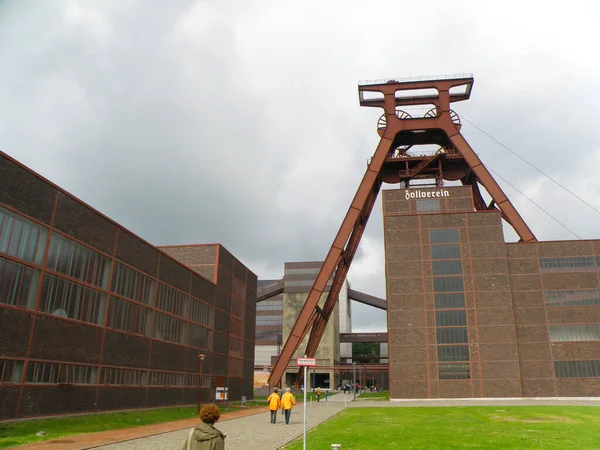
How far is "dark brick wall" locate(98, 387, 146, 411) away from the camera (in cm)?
2623

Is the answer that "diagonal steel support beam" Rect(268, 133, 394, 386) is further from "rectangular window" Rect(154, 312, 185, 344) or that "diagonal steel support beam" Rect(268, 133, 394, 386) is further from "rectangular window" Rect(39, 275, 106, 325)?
"rectangular window" Rect(39, 275, 106, 325)

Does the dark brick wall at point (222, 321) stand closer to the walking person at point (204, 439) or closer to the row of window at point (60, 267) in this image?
the row of window at point (60, 267)

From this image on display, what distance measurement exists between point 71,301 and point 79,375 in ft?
12.1

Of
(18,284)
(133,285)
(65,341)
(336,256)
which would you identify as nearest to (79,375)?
(65,341)

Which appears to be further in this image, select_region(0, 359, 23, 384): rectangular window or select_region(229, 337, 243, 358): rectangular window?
select_region(229, 337, 243, 358): rectangular window

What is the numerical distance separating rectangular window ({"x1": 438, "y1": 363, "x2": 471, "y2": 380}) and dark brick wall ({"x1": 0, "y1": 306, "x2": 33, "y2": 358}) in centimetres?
3754

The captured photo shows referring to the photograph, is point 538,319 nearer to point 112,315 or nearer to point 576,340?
point 576,340

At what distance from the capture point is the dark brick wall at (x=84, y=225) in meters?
23.1

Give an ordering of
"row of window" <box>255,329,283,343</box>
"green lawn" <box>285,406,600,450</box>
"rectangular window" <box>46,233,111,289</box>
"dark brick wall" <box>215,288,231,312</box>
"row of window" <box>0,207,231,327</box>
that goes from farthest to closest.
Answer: "row of window" <box>255,329,283,343</box> < "dark brick wall" <box>215,288,231,312</box> < "rectangular window" <box>46,233,111,289</box> < "row of window" <box>0,207,231,327</box> < "green lawn" <box>285,406,600,450</box>

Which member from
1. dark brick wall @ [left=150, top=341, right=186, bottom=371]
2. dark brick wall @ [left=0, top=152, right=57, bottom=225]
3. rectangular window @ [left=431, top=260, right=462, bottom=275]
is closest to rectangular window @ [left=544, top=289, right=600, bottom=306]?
rectangular window @ [left=431, top=260, right=462, bottom=275]

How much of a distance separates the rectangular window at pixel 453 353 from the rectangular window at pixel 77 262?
108 feet

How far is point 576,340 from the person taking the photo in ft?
156

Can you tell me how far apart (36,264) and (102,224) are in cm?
596

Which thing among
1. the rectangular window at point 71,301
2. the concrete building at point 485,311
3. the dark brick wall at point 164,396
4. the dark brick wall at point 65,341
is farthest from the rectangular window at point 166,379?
the concrete building at point 485,311
